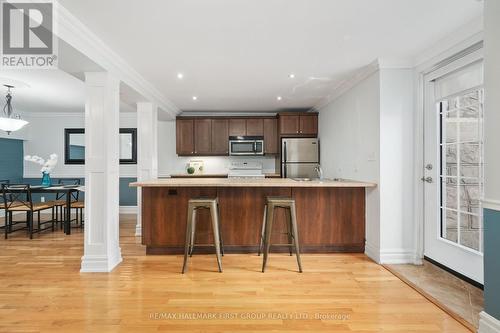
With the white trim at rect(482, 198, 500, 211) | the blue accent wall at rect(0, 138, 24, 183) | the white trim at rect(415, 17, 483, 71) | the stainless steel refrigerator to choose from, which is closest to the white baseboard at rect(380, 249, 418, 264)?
the white trim at rect(482, 198, 500, 211)

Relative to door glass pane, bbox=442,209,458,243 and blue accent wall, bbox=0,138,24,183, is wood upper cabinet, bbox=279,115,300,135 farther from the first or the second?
blue accent wall, bbox=0,138,24,183

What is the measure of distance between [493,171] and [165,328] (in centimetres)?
238

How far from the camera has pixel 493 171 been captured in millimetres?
1617

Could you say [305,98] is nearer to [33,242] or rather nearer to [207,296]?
[207,296]

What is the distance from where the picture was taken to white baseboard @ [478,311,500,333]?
157 centimetres

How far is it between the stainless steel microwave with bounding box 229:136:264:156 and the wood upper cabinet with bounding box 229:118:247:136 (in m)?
0.13

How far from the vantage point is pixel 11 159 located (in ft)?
19.0

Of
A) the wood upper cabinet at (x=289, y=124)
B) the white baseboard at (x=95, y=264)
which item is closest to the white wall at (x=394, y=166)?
the wood upper cabinet at (x=289, y=124)

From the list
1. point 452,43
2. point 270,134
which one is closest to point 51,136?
point 270,134

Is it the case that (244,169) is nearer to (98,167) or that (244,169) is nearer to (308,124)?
(308,124)

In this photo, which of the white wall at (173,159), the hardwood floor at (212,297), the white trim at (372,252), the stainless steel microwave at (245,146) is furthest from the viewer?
the white wall at (173,159)

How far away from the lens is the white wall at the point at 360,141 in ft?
10.0

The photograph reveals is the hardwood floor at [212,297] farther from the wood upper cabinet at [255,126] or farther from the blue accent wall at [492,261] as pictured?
the wood upper cabinet at [255,126]

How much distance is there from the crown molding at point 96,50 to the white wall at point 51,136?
2.71m
